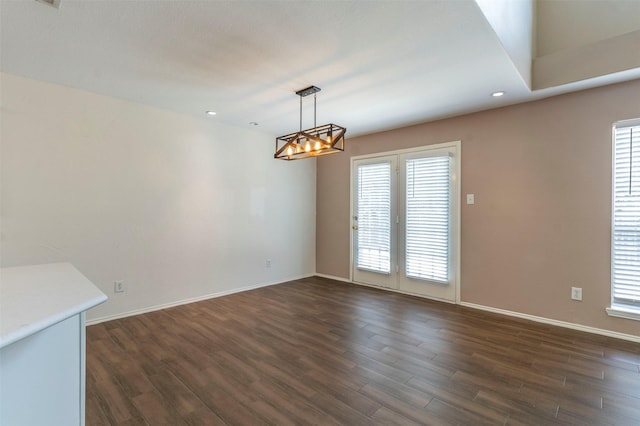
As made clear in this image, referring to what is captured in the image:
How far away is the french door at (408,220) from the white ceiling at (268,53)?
94cm

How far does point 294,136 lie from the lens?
10.0 ft

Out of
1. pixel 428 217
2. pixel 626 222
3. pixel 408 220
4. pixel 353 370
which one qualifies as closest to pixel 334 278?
pixel 408 220

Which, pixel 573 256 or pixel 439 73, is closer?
pixel 439 73

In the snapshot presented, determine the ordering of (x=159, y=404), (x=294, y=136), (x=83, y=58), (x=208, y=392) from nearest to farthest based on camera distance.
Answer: (x=159, y=404), (x=208, y=392), (x=83, y=58), (x=294, y=136)

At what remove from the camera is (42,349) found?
3.79 ft

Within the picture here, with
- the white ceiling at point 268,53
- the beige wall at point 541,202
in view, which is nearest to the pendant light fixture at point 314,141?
the white ceiling at point 268,53

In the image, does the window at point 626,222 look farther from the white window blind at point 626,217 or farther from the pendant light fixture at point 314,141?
the pendant light fixture at point 314,141

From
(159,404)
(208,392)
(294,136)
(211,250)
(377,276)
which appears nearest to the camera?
(159,404)

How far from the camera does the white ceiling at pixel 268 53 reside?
1.95m

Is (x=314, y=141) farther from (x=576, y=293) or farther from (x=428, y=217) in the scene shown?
(x=576, y=293)

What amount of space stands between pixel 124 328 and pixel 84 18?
2.82 meters

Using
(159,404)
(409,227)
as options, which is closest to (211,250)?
(159,404)

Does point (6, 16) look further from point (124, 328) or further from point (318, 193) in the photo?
point (318, 193)

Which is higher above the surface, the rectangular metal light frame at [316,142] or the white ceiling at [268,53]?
the white ceiling at [268,53]
